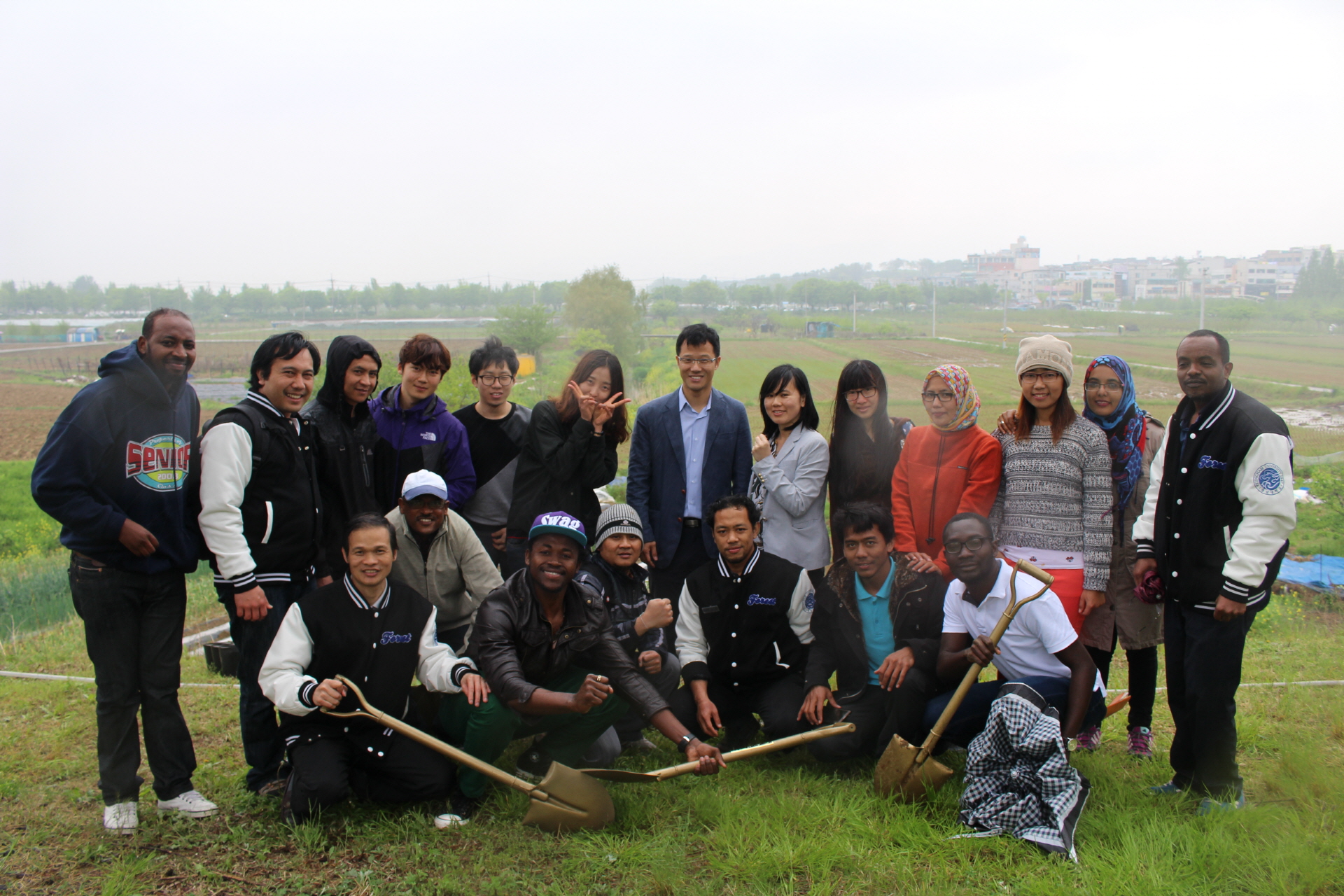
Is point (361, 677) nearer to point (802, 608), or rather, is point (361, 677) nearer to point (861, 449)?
point (802, 608)

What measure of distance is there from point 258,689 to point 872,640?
278 cm

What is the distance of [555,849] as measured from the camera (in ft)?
10.6

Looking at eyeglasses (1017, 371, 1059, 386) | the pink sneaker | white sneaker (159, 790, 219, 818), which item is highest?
eyeglasses (1017, 371, 1059, 386)

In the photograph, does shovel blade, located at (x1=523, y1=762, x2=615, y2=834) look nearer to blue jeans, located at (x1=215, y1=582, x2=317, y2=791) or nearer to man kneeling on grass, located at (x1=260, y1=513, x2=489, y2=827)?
man kneeling on grass, located at (x1=260, y1=513, x2=489, y2=827)

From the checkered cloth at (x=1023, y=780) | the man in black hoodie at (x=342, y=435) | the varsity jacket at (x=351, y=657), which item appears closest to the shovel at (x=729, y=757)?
the checkered cloth at (x=1023, y=780)

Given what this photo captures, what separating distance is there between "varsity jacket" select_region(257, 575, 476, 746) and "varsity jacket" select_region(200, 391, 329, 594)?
0.27 metres

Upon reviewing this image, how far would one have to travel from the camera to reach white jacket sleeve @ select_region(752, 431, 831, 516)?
4.25 metres

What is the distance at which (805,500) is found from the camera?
14.0 ft

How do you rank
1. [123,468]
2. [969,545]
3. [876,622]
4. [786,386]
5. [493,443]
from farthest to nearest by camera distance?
1. [493,443]
2. [786,386]
3. [876,622]
4. [969,545]
5. [123,468]

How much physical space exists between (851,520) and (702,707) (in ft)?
3.65

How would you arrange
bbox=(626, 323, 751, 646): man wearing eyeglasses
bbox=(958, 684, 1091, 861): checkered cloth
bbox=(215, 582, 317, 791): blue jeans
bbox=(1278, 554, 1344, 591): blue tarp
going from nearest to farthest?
bbox=(958, 684, 1091, 861): checkered cloth, bbox=(215, 582, 317, 791): blue jeans, bbox=(626, 323, 751, 646): man wearing eyeglasses, bbox=(1278, 554, 1344, 591): blue tarp

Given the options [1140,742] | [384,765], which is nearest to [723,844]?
[384,765]

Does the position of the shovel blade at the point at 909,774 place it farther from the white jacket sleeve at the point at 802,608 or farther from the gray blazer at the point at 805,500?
Answer: the gray blazer at the point at 805,500

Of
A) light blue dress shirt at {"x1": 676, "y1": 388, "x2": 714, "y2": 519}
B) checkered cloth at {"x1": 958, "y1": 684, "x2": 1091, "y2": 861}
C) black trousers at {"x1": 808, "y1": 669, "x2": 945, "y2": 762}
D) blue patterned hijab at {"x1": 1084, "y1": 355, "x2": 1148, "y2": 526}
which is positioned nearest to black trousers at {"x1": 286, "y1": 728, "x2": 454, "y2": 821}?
black trousers at {"x1": 808, "y1": 669, "x2": 945, "y2": 762}
